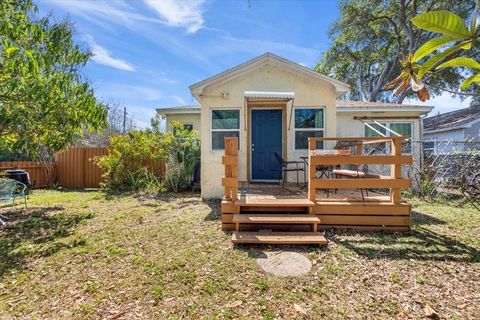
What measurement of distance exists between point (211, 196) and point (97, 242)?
339 centimetres

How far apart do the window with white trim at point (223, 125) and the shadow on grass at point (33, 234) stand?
366 centimetres

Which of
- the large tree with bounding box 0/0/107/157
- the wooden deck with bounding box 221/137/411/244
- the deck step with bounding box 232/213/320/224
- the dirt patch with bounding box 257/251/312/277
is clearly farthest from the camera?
the wooden deck with bounding box 221/137/411/244

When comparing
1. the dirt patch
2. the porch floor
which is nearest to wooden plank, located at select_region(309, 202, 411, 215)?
the porch floor

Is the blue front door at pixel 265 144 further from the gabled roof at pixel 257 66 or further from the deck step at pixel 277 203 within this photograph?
the deck step at pixel 277 203

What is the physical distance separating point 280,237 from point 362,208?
68.7 inches

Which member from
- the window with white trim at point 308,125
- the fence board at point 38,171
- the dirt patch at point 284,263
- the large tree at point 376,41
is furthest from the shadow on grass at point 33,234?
the large tree at point 376,41

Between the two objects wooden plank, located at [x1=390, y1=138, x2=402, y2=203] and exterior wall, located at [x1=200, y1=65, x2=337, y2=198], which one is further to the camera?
exterior wall, located at [x1=200, y1=65, x2=337, y2=198]

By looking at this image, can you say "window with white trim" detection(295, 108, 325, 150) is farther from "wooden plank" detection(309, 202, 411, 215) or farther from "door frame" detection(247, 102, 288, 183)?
"wooden plank" detection(309, 202, 411, 215)

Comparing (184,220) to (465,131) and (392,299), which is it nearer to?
(392,299)

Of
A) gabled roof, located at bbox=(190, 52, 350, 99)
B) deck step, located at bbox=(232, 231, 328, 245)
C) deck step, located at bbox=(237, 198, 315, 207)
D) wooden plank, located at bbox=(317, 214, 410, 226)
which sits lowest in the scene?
deck step, located at bbox=(232, 231, 328, 245)

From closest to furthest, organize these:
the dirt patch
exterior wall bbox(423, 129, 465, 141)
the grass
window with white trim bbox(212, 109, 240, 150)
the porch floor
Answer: the grass < the dirt patch < the porch floor < window with white trim bbox(212, 109, 240, 150) < exterior wall bbox(423, 129, 465, 141)

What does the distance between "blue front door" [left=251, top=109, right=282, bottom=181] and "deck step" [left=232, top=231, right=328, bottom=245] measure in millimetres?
3638

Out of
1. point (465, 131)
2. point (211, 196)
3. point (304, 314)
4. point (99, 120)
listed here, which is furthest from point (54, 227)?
point (465, 131)

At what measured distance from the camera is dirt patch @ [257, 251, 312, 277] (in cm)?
340
